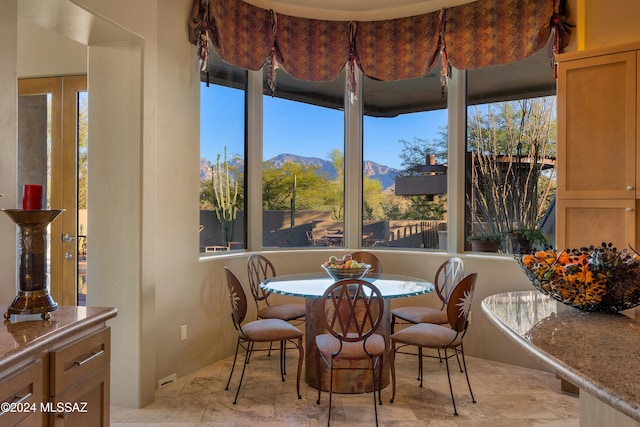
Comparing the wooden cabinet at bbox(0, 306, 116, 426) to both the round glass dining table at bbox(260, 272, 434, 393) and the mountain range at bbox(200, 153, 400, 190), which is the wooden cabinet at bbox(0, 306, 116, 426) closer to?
the round glass dining table at bbox(260, 272, 434, 393)

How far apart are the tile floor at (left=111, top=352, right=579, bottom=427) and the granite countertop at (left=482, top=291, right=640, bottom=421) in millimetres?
1232

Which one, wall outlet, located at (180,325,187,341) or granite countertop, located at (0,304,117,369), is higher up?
granite countertop, located at (0,304,117,369)

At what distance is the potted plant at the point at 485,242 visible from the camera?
149 inches

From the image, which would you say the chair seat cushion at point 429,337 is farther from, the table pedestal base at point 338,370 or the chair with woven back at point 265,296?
the chair with woven back at point 265,296

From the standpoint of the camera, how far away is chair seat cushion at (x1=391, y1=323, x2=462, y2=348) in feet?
9.11

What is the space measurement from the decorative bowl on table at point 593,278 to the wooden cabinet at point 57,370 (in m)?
1.60

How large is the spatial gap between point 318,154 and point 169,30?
178cm

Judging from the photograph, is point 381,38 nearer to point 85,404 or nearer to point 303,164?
point 303,164

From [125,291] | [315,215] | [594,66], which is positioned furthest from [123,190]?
[594,66]

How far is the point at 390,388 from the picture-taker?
3.09 metres

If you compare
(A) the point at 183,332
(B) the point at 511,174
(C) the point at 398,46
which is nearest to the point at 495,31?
(C) the point at 398,46

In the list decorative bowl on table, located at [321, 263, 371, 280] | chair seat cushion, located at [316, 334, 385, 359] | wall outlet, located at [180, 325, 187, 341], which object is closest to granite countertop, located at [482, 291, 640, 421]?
chair seat cushion, located at [316, 334, 385, 359]

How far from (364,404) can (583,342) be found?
1866 mm

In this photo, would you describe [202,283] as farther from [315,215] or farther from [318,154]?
[318,154]
